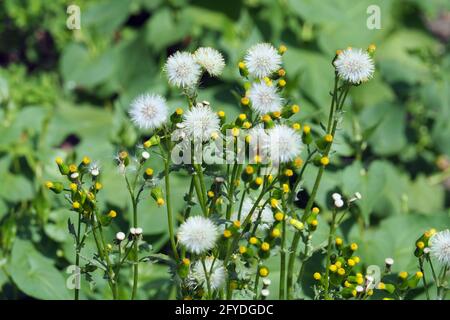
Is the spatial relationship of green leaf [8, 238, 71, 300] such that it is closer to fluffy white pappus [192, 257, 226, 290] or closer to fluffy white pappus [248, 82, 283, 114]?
fluffy white pappus [192, 257, 226, 290]

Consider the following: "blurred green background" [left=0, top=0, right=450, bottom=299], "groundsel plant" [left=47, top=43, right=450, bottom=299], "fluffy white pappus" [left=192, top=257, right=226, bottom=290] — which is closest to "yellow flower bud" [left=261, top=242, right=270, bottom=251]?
"groundsel plant" [left=47, top=43, right=450, bottom=299]

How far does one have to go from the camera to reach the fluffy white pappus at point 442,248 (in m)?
1.58

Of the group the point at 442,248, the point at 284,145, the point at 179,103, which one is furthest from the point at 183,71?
the point at 179,103

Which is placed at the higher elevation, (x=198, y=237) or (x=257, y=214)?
(x=257, y=214)

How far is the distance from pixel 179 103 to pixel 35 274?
0.96 metres

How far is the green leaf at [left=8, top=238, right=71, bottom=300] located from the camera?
2.13 metres

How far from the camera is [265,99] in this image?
157cm

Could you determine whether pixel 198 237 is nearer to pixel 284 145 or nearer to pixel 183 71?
pixel 284 145

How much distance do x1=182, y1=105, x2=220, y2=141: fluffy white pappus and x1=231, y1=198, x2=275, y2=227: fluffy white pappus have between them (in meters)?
0.21

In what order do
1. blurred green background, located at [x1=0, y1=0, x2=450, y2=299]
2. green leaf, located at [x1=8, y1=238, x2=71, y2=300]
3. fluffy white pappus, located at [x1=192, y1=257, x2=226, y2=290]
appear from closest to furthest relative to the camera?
fluffy white pappus, located at [x1=192, y1=257, x2=226, y2=290] < green leaf, located at [x1=8, y1=238, x2=71, y2=300] < blurred green background, located at [x1=0, y1=0, x2=450, y2=299]

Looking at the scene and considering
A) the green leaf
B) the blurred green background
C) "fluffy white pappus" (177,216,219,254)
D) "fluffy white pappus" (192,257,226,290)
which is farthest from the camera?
the blurred green background

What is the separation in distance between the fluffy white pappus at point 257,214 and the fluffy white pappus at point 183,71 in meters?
0.32

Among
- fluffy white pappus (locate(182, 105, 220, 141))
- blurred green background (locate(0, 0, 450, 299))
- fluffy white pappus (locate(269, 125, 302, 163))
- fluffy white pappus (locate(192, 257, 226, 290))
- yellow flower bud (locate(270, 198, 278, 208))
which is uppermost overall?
blurred green background (locate(0, 0, 450, 299))
